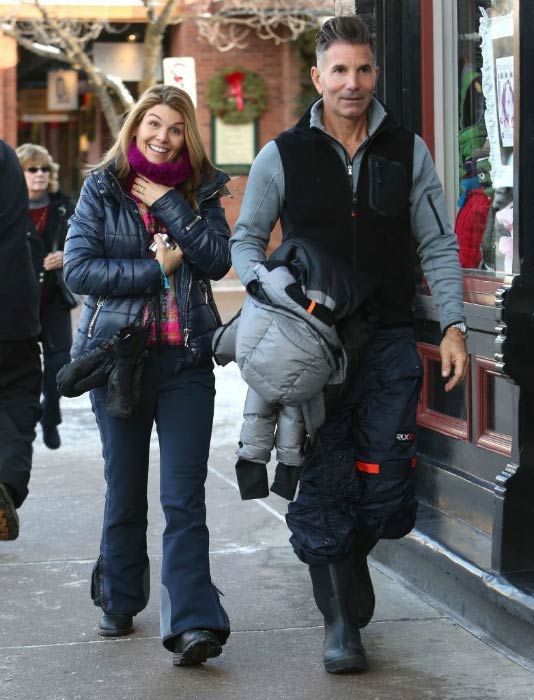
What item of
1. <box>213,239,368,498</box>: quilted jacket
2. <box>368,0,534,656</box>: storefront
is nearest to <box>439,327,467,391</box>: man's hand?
<box>213,239,368,498</box>: quilted jacket

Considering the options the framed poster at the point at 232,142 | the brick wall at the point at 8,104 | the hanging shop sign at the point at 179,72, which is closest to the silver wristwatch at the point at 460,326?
the hanging shop sign at the point at 179,72

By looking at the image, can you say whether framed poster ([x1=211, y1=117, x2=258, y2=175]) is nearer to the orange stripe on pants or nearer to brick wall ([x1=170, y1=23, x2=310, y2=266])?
brick wall ([x1=170, y1=23, x2=310, y2=266])

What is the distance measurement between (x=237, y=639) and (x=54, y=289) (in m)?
4.18

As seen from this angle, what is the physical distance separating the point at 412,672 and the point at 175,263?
5.08ft

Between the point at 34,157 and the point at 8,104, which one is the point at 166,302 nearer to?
the point at 34,157

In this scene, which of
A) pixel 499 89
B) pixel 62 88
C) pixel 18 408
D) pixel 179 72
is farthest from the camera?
pixel 62 88

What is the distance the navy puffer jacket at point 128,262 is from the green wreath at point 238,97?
21758 mm

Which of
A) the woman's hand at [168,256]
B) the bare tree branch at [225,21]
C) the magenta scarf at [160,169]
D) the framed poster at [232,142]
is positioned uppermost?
the bare tree branch at [225,21]

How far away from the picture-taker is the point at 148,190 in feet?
14.7

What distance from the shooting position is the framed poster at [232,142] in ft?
85.9

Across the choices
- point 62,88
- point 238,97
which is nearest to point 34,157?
point 238,97

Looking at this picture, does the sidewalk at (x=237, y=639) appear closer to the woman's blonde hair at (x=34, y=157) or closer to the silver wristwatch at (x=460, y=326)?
the silver wristwatch at (x=460, y=326)

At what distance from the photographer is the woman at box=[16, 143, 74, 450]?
8.27m

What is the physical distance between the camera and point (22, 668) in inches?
175
